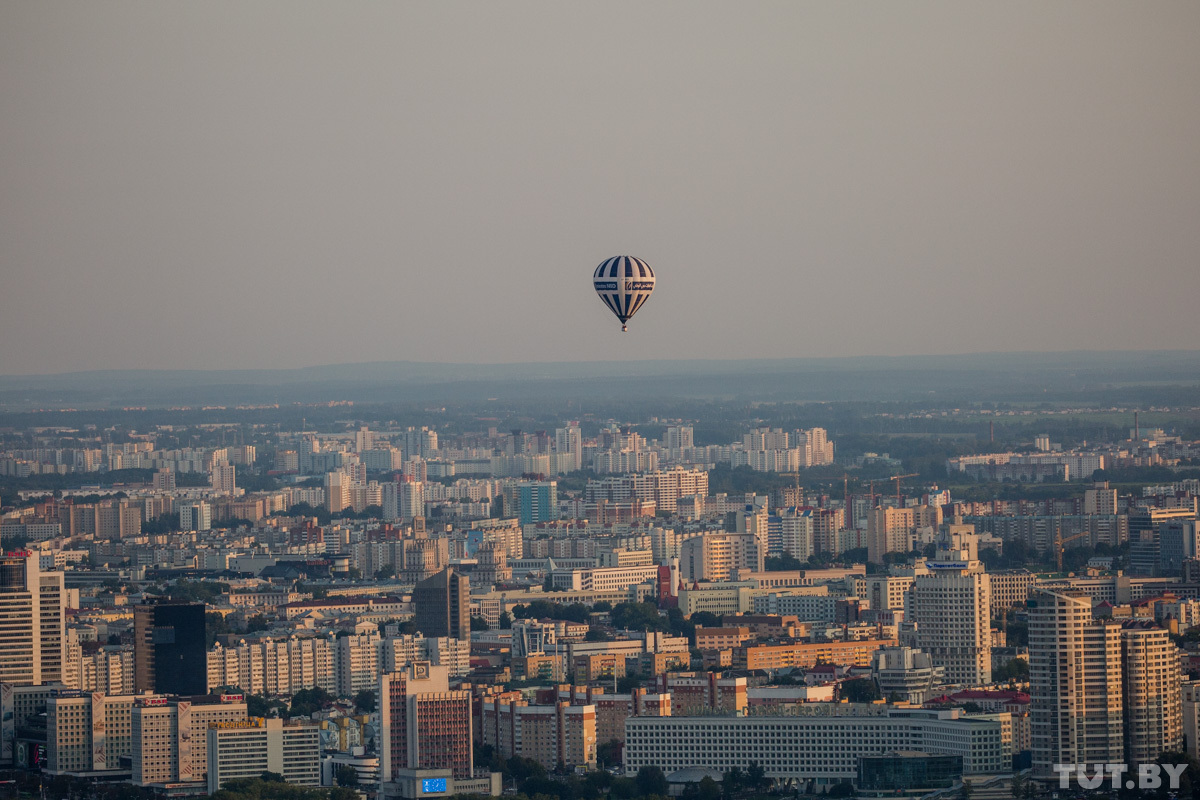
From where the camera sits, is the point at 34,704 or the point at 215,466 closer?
the point at 34,704

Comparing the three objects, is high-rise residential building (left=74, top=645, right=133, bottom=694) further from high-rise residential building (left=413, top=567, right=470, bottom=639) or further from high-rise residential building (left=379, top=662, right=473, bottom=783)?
high-rise residential building (left=413, top=567, right=470, bottom=639)

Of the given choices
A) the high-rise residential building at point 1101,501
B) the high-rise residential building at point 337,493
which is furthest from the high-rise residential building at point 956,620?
the high-rise residential building at point 337,493

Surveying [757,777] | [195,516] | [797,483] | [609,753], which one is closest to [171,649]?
[609,753]

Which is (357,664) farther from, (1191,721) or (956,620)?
(1191,721)

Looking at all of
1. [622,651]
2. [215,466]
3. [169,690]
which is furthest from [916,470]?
[169,690]

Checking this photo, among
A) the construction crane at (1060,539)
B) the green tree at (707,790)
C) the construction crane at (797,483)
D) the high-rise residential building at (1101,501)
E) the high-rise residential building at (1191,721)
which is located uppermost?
the high-rise residential building at (1101,501)

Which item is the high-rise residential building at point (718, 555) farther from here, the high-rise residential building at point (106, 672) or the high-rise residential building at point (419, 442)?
the high-rise residential building at point (419, 442)

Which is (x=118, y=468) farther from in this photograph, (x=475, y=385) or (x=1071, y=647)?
(x=1071, y=647)
